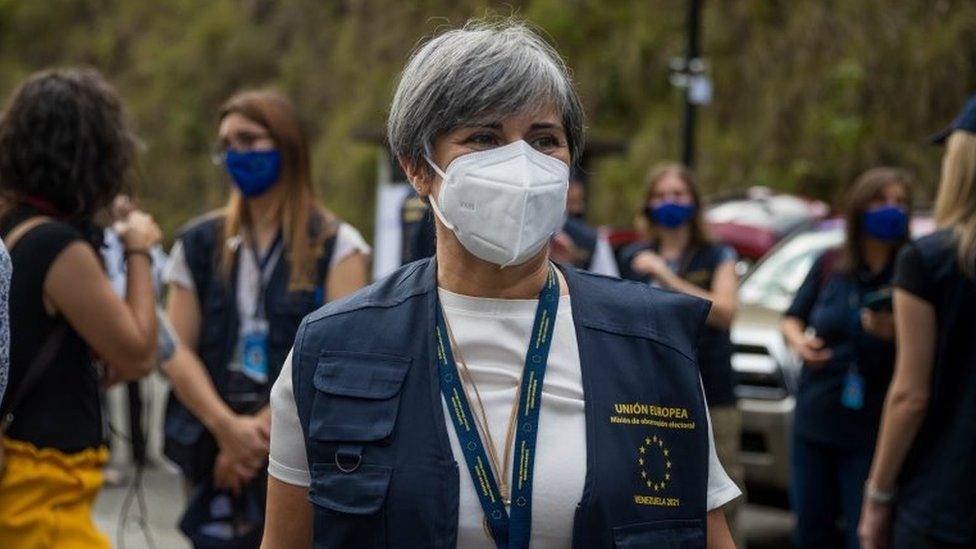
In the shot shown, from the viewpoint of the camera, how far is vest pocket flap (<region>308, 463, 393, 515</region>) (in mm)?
2650

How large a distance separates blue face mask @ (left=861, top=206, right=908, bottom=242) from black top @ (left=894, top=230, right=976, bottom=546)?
2.56 metres

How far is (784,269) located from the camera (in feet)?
34.8

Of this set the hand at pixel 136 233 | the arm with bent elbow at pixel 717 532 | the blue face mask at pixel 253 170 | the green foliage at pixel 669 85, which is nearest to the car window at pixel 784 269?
the green foliage at pixel 669 85

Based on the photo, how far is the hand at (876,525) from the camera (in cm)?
487

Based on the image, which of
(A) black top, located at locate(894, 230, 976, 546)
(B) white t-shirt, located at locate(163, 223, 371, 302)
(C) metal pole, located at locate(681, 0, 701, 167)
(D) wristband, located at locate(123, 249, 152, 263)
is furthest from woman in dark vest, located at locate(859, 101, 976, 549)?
(C) metal pole, located at locate(681, 0, 701, 167)

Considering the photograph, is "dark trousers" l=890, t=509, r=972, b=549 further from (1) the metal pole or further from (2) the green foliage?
(1) the metal pole

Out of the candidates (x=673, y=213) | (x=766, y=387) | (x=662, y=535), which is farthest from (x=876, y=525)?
(x=766, y=387)

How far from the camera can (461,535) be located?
2.68m

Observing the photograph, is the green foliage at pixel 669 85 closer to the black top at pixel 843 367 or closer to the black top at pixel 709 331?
the black top at pixel 709 331

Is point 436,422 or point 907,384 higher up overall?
point 436,422

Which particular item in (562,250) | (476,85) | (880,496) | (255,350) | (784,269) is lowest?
(784,269)

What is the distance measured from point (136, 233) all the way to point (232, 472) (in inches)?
36.6

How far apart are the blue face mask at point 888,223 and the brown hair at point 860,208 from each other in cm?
5

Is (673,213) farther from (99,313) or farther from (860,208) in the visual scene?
(99,313)
